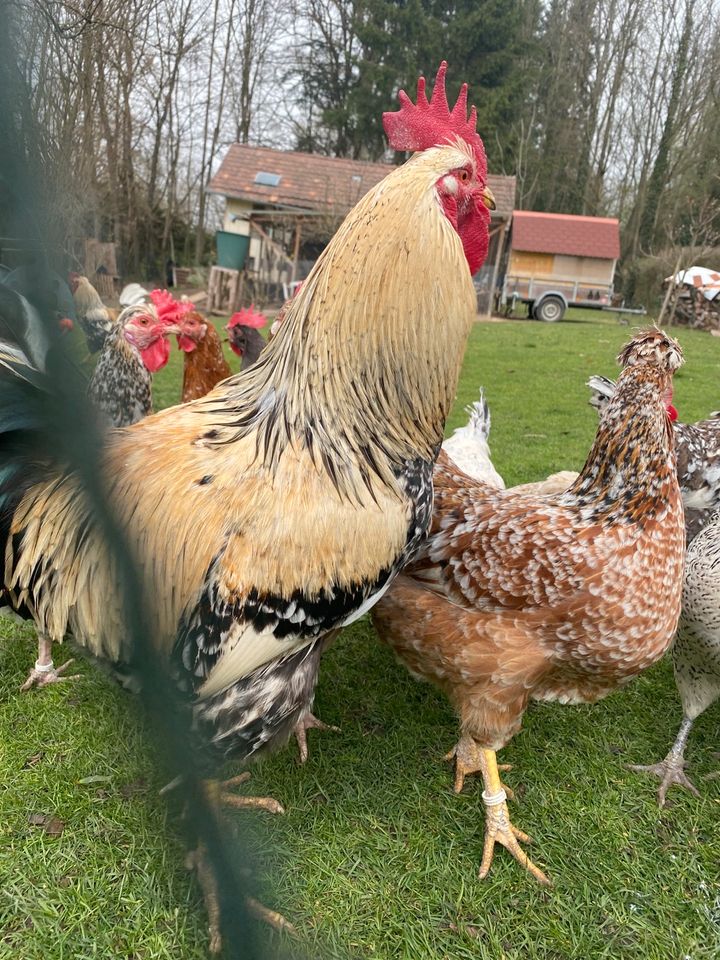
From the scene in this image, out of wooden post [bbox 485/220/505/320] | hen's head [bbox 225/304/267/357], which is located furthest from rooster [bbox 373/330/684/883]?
wooden post [bbox 485/220/505/320]

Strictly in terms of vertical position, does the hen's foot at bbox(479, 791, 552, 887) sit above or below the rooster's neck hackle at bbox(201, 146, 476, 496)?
below

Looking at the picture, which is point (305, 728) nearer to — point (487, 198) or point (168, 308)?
point (487, 198)

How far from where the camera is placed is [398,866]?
2.22 metres

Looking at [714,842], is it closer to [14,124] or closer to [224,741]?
[224,741]

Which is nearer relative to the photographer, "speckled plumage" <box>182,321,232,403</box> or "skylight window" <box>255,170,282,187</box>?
"speckled plumage" <box>182,321,232,403</box>

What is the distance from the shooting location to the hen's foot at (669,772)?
2504mm

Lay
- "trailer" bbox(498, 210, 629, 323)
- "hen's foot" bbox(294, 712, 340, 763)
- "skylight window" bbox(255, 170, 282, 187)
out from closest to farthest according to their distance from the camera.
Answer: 1. "hen's foot" bbox(294, 712, 340, 763)
2. "skylight window" bbox(255, 170, 282, 187)
3. "trailer" bbox(498, 210, 629, 323)

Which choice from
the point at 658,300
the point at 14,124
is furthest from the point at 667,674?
the point at 658,300

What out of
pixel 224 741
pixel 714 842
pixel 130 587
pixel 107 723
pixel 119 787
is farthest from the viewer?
pixel 107 723

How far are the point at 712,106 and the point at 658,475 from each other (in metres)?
26.7

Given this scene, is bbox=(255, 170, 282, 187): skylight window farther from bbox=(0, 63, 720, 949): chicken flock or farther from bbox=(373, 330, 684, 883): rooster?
bbox=(373, 330, 684, 883): rooster

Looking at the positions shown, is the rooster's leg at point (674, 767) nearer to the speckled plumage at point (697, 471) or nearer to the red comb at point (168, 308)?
the speckled plumage at point (697, 471)

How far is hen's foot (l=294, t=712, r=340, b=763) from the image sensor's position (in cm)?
268

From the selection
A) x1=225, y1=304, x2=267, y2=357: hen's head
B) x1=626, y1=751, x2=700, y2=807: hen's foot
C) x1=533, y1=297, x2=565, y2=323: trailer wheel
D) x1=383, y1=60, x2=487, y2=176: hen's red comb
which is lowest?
x1=626, y1=751, x2=700, y2=807: hen's foot
